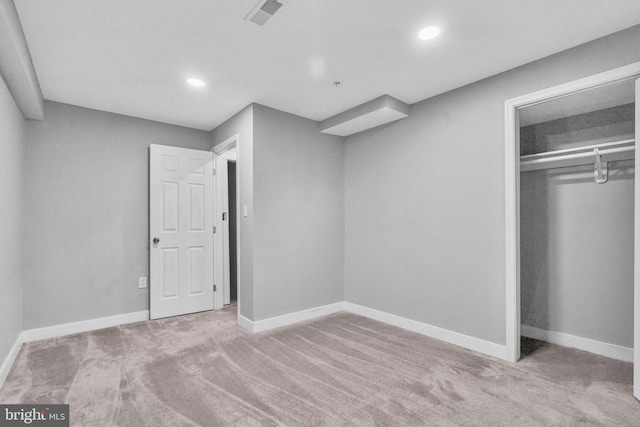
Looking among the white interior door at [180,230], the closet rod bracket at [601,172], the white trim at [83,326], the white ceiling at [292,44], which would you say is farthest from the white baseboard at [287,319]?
the closet rod bracket at [601,172]

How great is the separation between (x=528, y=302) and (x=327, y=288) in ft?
7.07

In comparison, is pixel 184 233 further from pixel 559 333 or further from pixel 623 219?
pixel 623 219

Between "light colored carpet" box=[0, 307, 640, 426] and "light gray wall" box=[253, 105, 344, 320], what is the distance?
0.64 m

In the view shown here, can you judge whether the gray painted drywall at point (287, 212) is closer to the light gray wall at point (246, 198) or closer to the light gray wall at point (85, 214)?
the light gray wall at point (246, 198)

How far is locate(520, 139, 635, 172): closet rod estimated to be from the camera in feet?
8.34

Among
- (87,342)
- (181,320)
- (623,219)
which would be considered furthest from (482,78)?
(87,342)

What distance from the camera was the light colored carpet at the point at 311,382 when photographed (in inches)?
75.4

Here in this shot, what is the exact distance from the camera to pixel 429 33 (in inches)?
87.3

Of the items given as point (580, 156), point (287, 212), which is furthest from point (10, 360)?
point (580, 156)

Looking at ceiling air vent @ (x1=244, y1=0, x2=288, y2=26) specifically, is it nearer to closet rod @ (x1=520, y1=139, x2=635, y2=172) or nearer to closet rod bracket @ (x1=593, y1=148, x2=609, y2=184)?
closet rod @ (x1=520, y1=139, x2=635, y2=172)

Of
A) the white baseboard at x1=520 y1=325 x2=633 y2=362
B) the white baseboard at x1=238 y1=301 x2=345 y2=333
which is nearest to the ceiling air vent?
the white baseboard at x1=238 y1=301 x2=345 y2=333

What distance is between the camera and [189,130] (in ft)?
13.9

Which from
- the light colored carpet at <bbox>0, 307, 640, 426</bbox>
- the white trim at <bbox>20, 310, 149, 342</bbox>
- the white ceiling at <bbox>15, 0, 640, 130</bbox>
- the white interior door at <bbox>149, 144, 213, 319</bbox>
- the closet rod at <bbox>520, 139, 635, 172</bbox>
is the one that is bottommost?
the light colored carpet at <bbox>0, 307, 640, 426</bbox>

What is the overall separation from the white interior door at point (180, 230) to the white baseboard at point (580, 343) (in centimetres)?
366
